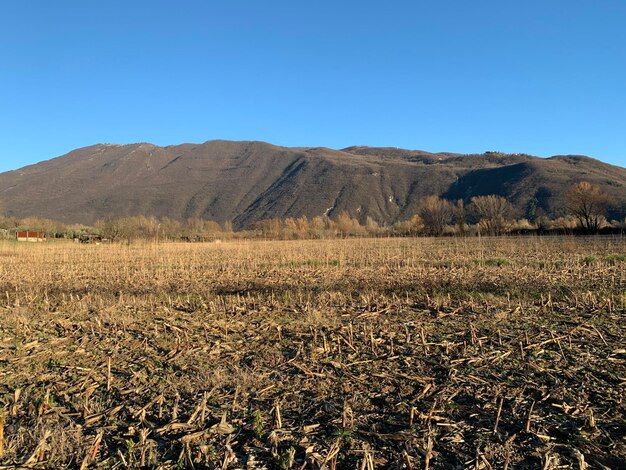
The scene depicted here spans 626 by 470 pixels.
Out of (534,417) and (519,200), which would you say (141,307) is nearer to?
(534,417)

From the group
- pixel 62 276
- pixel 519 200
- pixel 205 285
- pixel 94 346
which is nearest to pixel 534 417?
pixel 94 346

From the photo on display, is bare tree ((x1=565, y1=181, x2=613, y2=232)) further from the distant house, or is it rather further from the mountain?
the distant house

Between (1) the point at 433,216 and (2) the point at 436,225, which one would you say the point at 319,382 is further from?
(1) the point at 433,216

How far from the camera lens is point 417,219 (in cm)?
6469

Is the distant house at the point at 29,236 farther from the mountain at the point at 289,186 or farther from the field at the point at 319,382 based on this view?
the mountain at the point at 289,186

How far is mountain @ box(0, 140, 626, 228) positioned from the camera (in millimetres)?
94875

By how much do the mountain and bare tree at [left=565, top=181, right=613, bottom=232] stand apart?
1013 inches

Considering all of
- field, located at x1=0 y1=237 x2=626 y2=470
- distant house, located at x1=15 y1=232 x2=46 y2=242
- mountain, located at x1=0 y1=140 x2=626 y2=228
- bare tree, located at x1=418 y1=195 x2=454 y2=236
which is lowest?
field, located at x1=0 y1=237 x2=626 y2=470

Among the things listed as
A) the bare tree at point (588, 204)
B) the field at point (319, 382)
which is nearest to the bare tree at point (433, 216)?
the bare tree at point (588, 204)

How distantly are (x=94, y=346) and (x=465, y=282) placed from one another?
8.08 meters

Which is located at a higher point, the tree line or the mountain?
the mountain

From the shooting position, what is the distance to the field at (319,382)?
3010mm

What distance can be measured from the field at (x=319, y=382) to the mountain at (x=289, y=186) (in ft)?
255

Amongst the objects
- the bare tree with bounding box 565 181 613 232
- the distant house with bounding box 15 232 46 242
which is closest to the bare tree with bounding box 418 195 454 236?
the bare tree with bounding box 565 181 613 232
